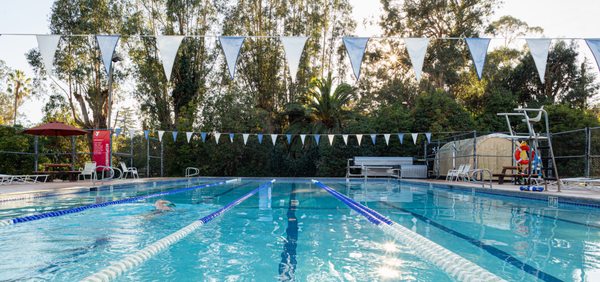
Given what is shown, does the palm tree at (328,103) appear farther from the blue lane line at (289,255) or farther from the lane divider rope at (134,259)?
the lane divider rope at (134,259)

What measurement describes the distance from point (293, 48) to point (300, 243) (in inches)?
189

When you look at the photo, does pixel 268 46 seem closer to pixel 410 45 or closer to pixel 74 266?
pixel 410 45

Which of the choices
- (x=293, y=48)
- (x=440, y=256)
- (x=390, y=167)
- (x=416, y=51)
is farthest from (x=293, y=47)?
(x=390, y=167)

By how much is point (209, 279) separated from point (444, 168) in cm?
1508

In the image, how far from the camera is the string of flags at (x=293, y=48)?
7641mm

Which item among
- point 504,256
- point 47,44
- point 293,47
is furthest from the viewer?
point 293,47

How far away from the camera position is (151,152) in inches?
865

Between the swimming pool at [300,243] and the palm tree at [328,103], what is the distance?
44.0 ft

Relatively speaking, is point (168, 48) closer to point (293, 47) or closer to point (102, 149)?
point (293, 47)

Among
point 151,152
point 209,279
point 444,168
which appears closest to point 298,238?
point 209,279

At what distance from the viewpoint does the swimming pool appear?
9.84 feet

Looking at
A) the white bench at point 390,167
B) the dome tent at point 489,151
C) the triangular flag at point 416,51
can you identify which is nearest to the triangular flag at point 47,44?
the triangular flag at point 416,51

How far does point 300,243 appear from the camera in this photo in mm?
4035

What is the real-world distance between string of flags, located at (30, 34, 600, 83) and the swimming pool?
8.88ft
